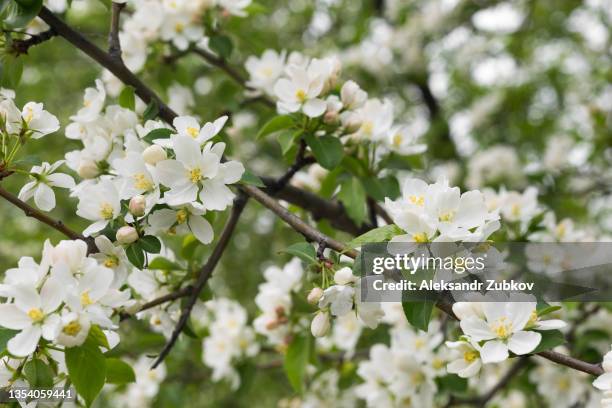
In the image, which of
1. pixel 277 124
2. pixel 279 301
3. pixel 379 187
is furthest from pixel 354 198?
pixel 279 301

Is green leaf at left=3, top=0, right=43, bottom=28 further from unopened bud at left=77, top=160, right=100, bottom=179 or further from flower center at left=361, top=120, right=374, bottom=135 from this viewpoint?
flower center at left=361, top=120, right=374, bottom=135

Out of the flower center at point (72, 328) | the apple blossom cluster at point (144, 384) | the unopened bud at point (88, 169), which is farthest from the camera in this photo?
the apple blossom cluster at point (144, 384)

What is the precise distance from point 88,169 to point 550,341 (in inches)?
46.9

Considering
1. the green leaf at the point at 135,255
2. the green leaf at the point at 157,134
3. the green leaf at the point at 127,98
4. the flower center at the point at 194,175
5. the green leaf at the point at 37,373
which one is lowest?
the green leaf at the point at 37,373

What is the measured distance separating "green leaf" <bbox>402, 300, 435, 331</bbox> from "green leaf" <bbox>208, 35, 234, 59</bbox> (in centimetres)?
142

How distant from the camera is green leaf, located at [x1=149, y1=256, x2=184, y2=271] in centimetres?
190

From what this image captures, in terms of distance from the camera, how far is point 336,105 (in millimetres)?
1884

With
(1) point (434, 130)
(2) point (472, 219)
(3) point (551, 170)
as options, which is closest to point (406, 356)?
(2) point (472, 219)

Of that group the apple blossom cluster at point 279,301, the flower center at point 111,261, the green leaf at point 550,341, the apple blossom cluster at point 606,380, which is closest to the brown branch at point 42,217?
the flower center at point 111,261

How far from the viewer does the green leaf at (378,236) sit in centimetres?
139

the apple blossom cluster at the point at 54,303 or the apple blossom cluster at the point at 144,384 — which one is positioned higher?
the apple blossom cluster at the point at 144,384

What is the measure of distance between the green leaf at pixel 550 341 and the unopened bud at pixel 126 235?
2.89 ft

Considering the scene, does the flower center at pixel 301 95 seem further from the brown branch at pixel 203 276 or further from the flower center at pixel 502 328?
the flower center at pixel 502 328

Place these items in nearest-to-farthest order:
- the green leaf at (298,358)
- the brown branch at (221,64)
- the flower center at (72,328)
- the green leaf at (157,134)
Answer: the flower center at (72,328) < the green leaf at (157,134) < the green leaf at (298,358) < the brown branch at (221,64)
